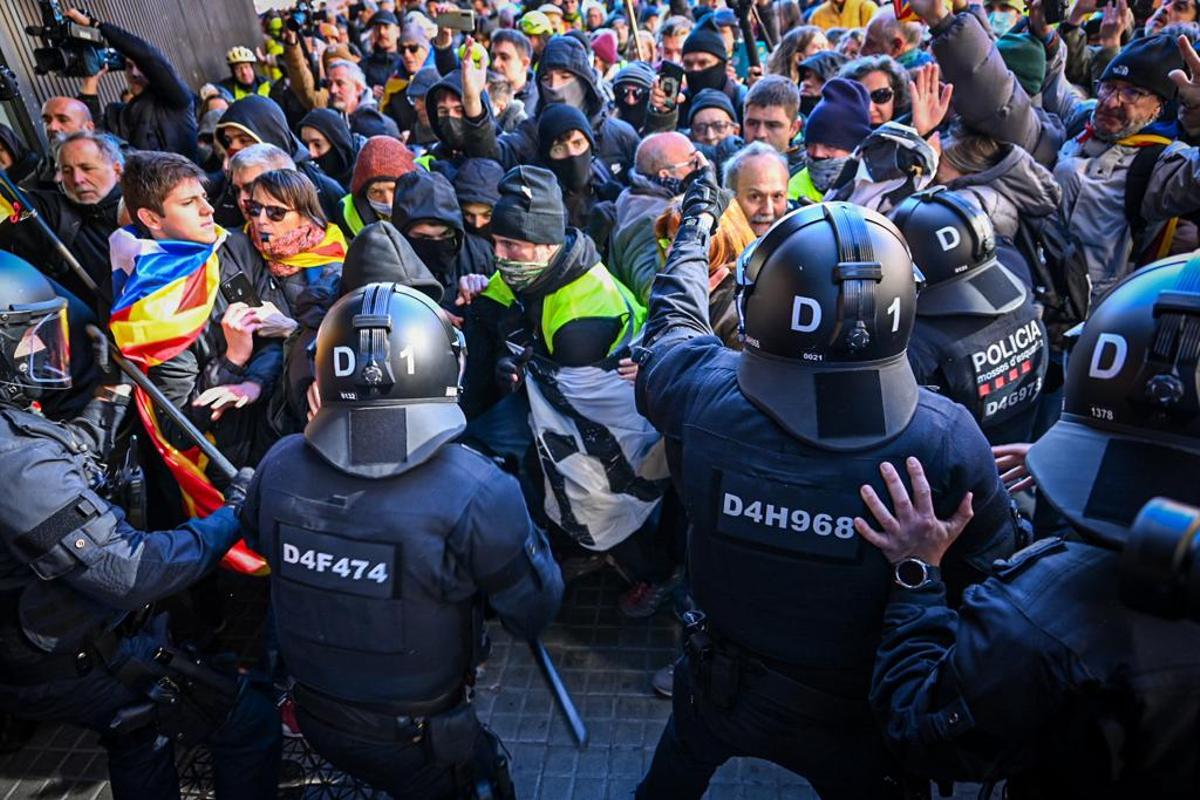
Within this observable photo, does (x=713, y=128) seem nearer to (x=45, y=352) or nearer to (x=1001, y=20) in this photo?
(x=1001, y=20)

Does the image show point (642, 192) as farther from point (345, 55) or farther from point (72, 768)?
point (345, 55)

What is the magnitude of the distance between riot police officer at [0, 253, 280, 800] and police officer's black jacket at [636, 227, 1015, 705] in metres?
1.78

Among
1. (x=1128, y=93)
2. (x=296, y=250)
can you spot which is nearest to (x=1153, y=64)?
(x=1128, y=93)

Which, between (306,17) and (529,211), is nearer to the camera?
(529,211)

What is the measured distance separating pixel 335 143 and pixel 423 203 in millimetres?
2450

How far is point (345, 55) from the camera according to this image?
383 inches

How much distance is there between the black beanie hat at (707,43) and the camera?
281 inches

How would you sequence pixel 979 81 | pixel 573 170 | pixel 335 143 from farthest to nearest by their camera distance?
pixel 335 143 < pixel 573 170 < pixel 979 81

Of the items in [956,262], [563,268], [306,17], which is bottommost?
[563,268]

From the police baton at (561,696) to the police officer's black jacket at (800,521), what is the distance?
4.80 ft

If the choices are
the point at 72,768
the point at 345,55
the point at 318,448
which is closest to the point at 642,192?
the point at 318,448

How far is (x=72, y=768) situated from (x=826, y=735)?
3.52m

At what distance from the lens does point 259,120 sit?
5516 millimetres

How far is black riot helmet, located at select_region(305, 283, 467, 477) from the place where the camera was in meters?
2.15
